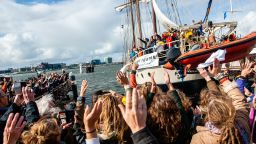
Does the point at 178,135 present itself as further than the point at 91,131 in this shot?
Yes

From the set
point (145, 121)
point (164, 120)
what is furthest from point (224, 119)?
point (145, 121)

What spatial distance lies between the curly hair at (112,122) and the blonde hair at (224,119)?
943 mm

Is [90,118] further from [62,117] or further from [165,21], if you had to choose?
[165,21]

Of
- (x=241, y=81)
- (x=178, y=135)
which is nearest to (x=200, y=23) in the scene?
(x=241, y=81)

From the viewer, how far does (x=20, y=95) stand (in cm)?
489

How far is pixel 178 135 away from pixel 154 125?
0.34 metres

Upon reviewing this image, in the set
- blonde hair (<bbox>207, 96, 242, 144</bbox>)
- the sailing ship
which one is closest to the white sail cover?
the sailing ship

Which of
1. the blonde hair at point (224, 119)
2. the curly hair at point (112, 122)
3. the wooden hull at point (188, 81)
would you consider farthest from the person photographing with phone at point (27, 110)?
the wooden hull at point (188, 81)

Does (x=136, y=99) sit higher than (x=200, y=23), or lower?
lower

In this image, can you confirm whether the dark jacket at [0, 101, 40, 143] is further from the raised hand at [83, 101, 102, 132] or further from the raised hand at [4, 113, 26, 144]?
the raised hand at [83, 101, 102, 132]

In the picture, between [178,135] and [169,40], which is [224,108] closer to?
[178,135]

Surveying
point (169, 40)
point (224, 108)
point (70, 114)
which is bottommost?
point (70, 114)

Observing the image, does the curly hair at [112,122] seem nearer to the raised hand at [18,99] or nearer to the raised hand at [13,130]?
the raised hand at [13,130]

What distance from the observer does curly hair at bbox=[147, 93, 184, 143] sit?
11.7 feet
